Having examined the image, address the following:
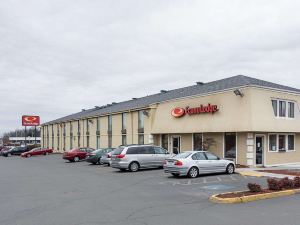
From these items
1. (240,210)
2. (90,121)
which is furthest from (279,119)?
(90,121)


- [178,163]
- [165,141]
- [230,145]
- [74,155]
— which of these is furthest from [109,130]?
[178,163]

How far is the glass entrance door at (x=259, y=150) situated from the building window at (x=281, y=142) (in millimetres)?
987

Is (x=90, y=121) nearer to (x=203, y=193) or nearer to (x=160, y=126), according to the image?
(x=160, y=126)

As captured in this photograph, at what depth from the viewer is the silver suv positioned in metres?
24.2

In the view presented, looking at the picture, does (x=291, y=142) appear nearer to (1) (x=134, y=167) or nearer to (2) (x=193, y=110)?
(2) (x=193, y=110)

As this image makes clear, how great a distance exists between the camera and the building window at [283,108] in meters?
26.1

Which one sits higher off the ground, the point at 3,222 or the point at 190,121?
the point at 190,121

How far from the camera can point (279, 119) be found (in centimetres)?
2617

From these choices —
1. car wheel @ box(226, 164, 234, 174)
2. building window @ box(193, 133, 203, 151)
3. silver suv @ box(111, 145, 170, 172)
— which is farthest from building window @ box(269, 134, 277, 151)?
silver suv @ box(111, 145, 170, 172)

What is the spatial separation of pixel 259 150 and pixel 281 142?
2933mm

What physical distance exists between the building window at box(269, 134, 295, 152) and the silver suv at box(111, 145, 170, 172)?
7.71 meters

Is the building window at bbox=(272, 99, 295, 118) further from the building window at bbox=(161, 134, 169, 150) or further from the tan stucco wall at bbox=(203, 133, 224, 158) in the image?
the building window at bbox=(161, 134, 169, 150)

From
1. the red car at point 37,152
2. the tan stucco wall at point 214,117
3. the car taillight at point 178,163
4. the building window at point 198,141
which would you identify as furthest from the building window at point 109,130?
the car taillight at point 178,163

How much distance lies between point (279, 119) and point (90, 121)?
30079mm
